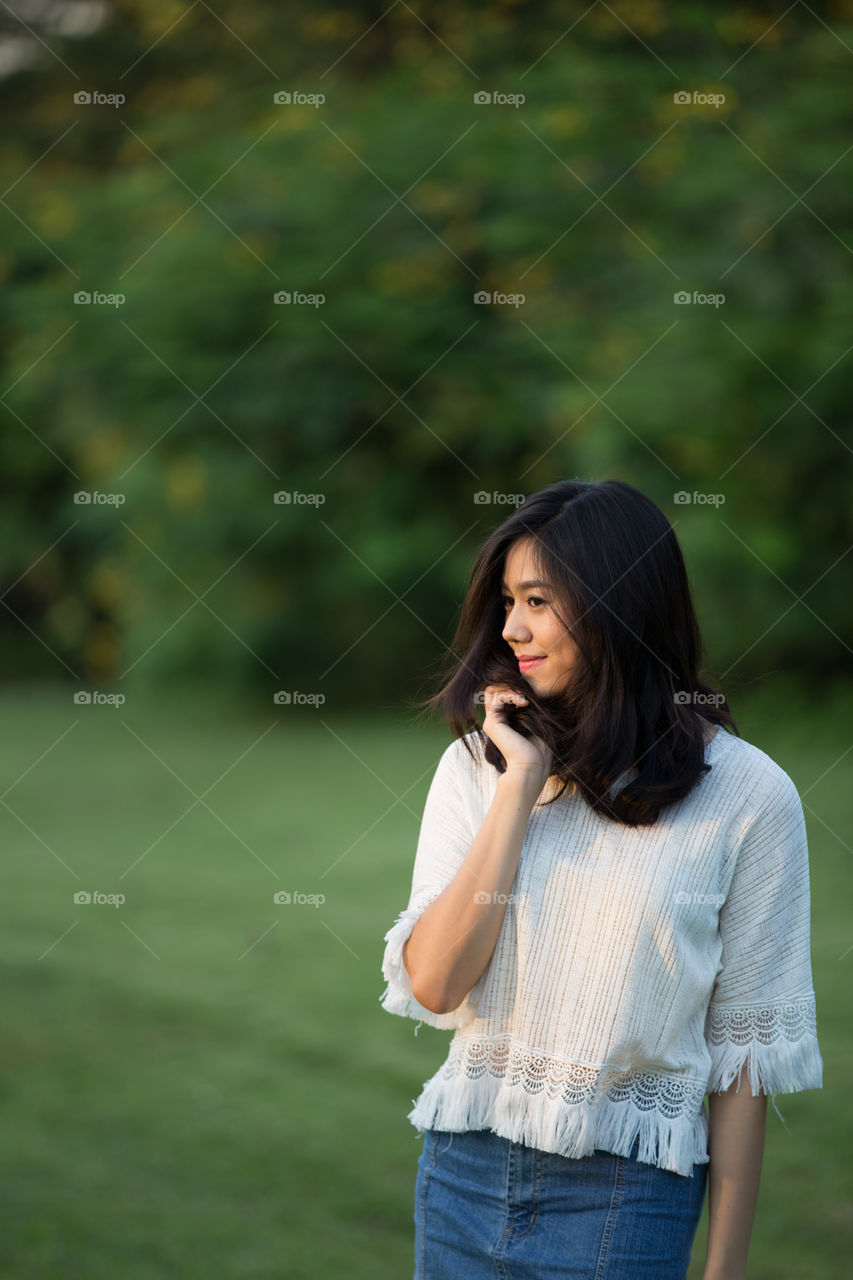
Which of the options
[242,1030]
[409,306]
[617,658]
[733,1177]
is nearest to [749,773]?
[617,658]

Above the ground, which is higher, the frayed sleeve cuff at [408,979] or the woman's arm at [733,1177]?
the frayed sleeve cuff at [408,979]

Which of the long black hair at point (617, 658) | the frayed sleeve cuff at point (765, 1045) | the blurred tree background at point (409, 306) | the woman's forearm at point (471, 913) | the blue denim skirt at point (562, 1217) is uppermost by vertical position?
the blurred tree background at point (409, 306)

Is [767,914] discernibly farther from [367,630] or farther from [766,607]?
[367,630]

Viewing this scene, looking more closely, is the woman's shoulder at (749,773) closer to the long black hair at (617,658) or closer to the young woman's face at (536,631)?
the long black hair at (617,658)

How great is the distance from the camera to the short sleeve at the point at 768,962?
140cm

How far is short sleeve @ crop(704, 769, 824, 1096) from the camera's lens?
1399 millimetres

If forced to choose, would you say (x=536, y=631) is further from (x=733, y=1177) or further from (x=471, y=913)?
(x=733, y=1177)

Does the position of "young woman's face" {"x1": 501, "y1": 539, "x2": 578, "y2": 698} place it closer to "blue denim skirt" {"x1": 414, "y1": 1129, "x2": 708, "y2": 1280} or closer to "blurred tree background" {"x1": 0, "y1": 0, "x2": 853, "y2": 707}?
"blue denim skirt" {"x1": 414, "y1": 1129, "x2": 708, "y2": 1280}

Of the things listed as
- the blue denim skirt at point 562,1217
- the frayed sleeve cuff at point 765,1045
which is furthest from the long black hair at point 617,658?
the blue denim skirt at point 562,1217

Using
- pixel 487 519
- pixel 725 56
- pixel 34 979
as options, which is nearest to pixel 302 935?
pixel 34 979

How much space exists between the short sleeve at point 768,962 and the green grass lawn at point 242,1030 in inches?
65.4

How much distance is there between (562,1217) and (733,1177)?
8.0 inches

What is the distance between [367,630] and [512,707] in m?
8.89

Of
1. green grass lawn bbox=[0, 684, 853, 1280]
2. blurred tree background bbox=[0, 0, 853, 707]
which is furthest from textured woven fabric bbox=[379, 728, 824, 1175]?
blurred tree background bbox=[0, 0, 853, 707]
